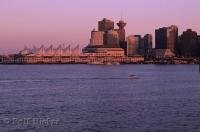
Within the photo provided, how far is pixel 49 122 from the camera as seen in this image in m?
30.6

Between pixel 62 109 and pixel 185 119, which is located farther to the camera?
pixel 62 109

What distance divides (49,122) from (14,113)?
440 centimetres

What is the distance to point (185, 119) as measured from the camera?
104ft

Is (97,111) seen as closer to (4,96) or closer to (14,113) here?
(14,113)

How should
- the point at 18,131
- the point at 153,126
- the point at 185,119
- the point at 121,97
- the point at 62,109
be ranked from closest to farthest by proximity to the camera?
the point at 18,131 < the point at 153,126 < the point at 185,119 < the point at 62,109 < the point at 121,97

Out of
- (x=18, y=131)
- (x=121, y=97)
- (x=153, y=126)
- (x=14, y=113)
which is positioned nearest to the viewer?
(x=18, y=131)

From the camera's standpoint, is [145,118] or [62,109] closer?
[145,118]

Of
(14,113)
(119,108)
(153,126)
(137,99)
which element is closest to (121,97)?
(137,99)

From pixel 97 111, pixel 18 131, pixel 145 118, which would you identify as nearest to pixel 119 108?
pixel 97 111

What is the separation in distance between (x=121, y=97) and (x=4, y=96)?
9226 mm

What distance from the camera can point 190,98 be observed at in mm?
45062

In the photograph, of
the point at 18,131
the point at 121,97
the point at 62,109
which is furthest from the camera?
the point at 121,97

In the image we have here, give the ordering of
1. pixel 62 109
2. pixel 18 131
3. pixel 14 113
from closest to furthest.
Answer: pixel 18 131
pixel 14 113
pixel 62 109

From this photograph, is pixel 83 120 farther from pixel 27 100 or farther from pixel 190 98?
pixel 190 98
